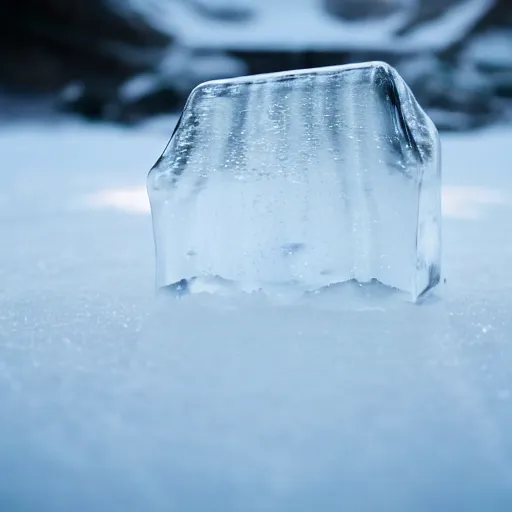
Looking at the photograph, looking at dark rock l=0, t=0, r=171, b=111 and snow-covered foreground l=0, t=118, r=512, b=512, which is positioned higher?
snow-covered foreground l=0, t=118, r=512, b=512

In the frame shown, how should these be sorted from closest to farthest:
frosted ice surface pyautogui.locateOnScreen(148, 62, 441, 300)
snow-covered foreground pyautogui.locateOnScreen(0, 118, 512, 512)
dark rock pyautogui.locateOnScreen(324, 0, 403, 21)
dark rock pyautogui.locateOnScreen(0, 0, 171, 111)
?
1. snow-covered foreground pyautogui.locateOnScreen(0, 118, 512, 512)
2. frosted ice surface pyautogui.locateOnScreen(148, 62, 441, 300)
3. dark rock pyautogui.locateOnScreen(0, 0, 171, 111)
4. dark rock pyautogui.locateOnScreen(324, 0, 403, 21)

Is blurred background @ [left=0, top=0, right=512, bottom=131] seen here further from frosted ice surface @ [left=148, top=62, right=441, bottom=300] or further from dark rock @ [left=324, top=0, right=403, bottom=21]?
frosted ice surface @ [left=148, top=62, right=441, bottom=300]

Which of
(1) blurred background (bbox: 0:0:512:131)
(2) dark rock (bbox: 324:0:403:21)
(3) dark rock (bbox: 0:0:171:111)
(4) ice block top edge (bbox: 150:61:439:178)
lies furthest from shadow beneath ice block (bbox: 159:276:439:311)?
(2) dark rock (bbox: 324:0:403:21)

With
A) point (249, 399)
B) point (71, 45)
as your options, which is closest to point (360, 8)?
point (71, 45)

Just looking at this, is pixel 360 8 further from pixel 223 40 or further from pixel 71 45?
pixel 71 45

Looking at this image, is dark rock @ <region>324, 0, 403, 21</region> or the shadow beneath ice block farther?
dark rock @ <region>324, 0, 403, 21</region>

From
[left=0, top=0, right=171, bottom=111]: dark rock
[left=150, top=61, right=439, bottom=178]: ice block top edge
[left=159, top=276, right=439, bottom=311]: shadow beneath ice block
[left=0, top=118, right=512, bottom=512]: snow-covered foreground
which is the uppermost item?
[left=150, top=61, right=439, bottom=178]: ice block top edge
